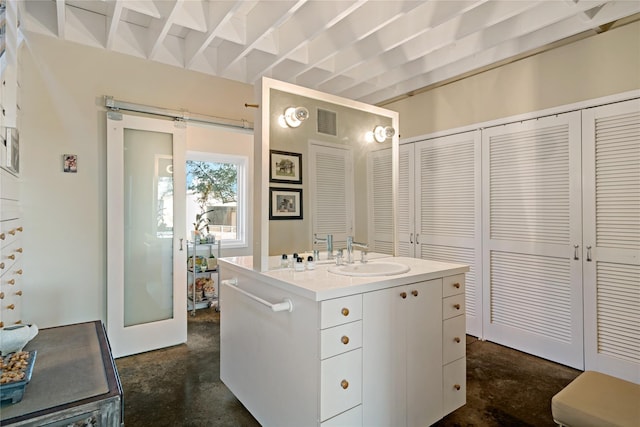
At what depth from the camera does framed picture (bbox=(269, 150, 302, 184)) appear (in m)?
2.03

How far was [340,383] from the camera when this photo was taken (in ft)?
4.98

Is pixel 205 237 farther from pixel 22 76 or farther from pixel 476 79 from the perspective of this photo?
pixel 476 79

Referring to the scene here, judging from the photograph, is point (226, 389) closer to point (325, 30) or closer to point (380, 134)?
point (380, 134)

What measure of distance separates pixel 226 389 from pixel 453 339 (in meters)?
1.61

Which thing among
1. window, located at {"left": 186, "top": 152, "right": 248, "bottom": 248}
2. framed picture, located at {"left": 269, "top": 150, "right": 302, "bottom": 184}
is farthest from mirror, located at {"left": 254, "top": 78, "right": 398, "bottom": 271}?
window, located at {"left": 186, "top": 152, "right": 248, "bottom": 248}

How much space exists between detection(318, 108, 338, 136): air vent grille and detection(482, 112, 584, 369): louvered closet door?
1.77 m

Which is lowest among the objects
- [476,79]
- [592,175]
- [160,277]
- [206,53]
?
[160,277]

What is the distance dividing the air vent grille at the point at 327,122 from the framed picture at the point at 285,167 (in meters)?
0.27

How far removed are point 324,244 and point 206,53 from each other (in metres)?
2.36

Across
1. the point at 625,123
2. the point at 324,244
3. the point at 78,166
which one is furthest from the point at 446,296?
the point at 78,166

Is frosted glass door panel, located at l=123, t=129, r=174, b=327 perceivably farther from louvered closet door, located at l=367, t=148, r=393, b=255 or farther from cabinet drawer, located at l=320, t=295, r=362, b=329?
cabinet drawer, located at l=320, t=295, r=362, b=329

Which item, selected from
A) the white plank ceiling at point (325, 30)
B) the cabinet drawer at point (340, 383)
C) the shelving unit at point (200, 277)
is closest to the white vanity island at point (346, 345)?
the cabinet drawer at point (340, 383)

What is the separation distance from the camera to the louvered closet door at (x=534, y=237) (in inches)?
104

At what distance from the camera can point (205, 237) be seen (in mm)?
4371
